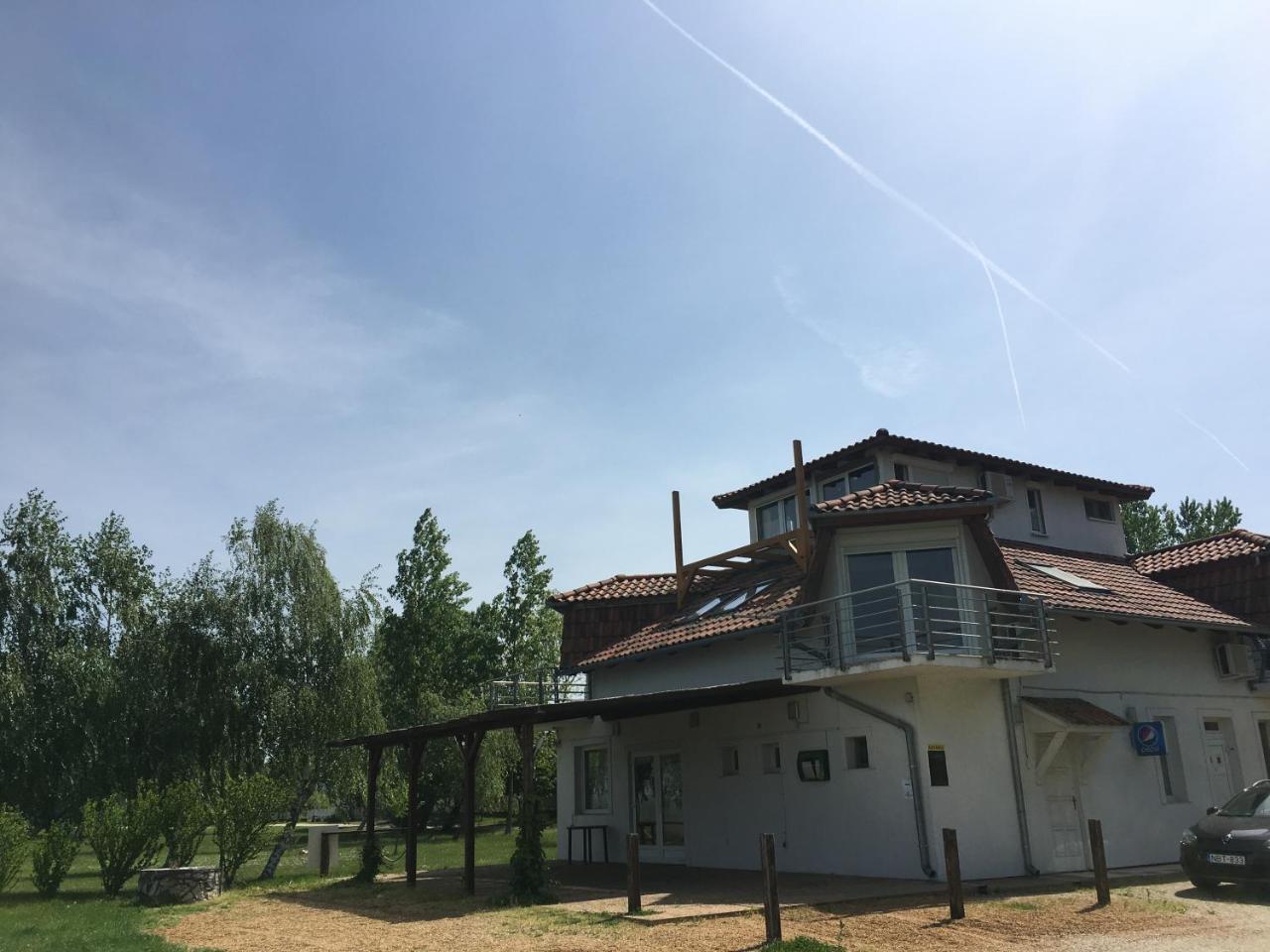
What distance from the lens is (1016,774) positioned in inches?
604

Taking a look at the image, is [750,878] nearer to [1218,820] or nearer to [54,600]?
[1218,820]

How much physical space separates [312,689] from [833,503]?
44.5ft

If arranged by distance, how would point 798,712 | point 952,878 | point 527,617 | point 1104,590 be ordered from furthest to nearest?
point 527,617 → point 1104,590 → point 798,712 → point 952,878

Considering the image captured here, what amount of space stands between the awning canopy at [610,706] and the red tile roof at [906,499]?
2.98 metres

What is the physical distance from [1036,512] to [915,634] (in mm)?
7889

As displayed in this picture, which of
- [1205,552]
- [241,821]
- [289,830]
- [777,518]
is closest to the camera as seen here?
[241,821]

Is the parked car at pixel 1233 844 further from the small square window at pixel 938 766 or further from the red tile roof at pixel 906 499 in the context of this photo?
the red tile roof at pixel 906 499

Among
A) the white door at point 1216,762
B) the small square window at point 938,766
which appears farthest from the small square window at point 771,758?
the white door at point 1216,762

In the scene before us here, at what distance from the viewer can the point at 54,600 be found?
986 inches

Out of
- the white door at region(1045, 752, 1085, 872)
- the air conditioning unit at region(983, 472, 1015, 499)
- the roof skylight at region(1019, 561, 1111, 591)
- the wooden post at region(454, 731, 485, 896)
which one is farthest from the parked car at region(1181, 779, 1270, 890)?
the wooden post at region(454, 731, 485, 896)

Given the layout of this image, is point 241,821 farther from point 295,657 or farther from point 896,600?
point 896,600

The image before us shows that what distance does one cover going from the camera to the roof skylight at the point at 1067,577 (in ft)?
59.1

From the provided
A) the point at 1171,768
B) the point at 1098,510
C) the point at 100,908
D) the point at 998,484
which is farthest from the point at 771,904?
the point at 1098,510

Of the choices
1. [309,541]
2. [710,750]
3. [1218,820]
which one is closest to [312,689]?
[309,541]
